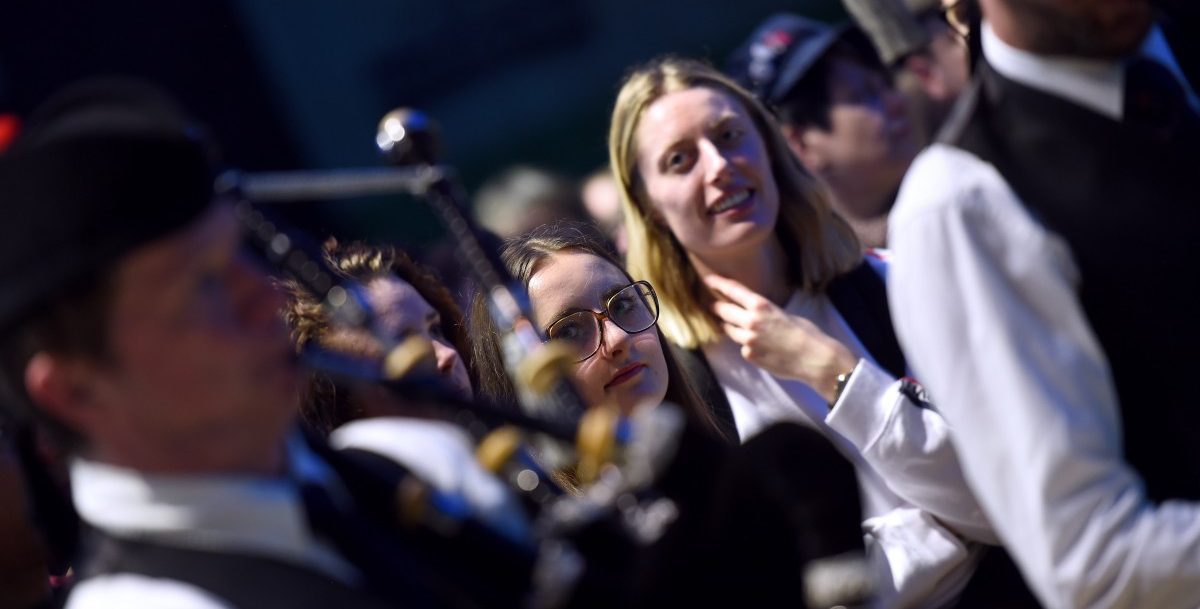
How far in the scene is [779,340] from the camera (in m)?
2.95

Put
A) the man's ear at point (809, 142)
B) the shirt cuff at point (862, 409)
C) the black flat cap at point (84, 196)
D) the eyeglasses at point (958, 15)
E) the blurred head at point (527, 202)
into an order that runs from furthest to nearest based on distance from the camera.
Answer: the blurred head at point (527, 202), the man's ear at point (809, 142), the shirt cuff at point (862, 409), the eyeglasses at point (958, 15), the black flat cap at point (84, 196)

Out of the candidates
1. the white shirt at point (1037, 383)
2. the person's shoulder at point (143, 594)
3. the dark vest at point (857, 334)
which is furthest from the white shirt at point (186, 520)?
the dark vest at point (857, 334)

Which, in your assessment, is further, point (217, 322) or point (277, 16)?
point (277, 16)

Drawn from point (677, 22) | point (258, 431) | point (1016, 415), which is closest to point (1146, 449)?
point (1016, 415)

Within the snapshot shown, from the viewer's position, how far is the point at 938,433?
2703 mm

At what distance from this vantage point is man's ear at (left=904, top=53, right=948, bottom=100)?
4.31 meters

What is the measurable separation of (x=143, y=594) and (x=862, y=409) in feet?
4.82

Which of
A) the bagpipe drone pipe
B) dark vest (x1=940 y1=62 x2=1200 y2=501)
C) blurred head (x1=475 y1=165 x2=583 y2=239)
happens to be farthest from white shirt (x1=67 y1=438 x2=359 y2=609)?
blurred head (x1=475 y1=165 x2=583 y2=239)

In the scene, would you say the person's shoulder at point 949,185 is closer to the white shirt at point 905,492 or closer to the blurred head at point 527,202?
the white shirt at point 905,492

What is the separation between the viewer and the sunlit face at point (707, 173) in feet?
10.4

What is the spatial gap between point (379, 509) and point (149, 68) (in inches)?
295

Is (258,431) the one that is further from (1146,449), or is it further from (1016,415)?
(1146,449)

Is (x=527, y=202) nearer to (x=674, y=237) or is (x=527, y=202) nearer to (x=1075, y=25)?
(x=674, y=237)

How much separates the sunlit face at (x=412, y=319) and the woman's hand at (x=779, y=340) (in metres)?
0.53
